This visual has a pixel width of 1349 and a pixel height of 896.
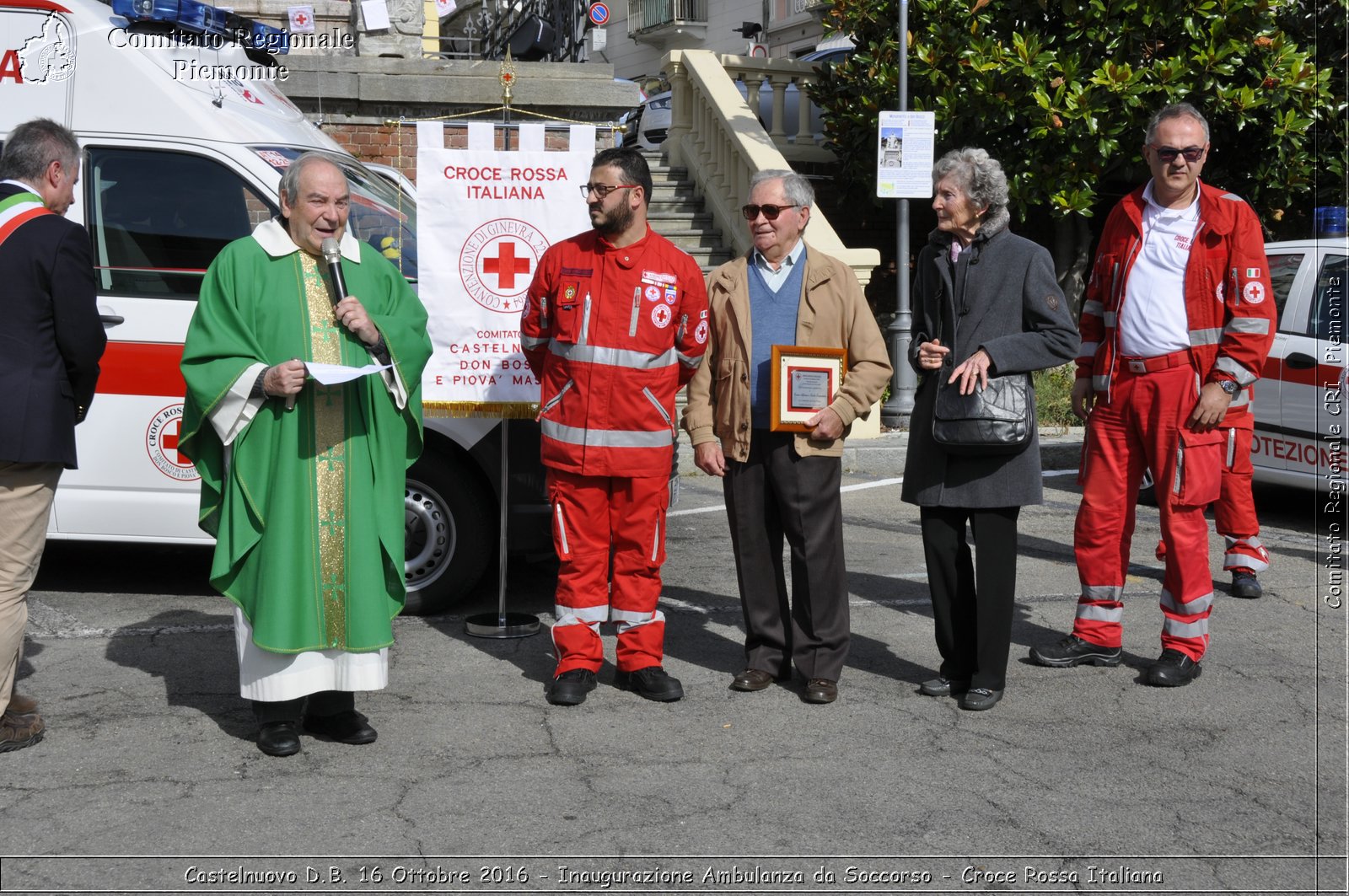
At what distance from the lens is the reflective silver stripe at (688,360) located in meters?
5.38

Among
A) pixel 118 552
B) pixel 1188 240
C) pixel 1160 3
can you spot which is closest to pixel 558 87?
pixel 1160 3

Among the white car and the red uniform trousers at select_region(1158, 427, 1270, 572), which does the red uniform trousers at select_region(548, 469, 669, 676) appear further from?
the white car

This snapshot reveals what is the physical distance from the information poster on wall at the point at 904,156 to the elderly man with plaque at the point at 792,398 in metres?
6.42

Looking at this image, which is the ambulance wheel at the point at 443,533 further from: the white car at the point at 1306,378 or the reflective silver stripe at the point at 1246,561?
the white car at the point at 1306,378

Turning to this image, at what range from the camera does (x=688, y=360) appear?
5.39m

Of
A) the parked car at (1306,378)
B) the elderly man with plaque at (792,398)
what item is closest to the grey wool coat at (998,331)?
the elderly man with plaque at (792,398)

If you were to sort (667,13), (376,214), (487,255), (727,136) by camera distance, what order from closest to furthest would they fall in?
(487,255) → (376,214) → (727,136) → (667,13)

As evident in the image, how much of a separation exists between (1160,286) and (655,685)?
2.51 metres

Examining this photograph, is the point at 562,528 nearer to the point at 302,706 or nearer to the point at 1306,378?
the point at 302,706

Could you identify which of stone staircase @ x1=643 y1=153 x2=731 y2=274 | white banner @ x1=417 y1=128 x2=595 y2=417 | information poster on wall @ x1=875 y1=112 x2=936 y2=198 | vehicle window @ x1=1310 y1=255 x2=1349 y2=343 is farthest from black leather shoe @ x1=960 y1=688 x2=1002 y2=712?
stone staircase @ x1=643 y1=153 x2=731 y2=274

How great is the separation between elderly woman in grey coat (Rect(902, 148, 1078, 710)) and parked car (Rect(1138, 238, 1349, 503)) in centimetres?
366

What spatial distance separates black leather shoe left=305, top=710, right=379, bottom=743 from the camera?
4.86m

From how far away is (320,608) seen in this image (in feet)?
15.7

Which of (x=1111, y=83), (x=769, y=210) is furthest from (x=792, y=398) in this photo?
(x=1111, y=83)
